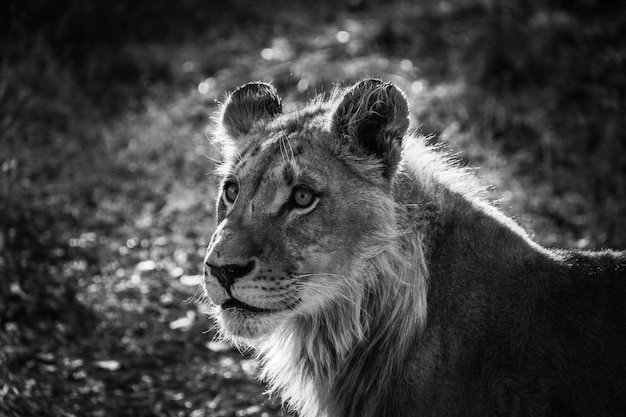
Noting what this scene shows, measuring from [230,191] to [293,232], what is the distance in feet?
1.77

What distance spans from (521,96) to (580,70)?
90 centimetres

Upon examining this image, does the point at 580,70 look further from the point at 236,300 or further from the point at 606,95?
the point at 236,300

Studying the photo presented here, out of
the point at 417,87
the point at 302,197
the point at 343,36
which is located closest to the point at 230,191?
the point at 302,197

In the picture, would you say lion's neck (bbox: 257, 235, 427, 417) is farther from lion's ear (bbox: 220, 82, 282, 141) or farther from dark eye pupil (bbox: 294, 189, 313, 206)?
lion's ear (bbox: 220, 82, 282, 141)

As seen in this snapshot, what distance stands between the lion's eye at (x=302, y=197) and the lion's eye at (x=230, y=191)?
40 cm

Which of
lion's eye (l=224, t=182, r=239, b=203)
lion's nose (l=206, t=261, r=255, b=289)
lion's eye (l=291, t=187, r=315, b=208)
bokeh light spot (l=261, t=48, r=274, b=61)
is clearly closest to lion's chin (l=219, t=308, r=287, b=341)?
lion's nose (l=206, t=261, r=255, b=289)

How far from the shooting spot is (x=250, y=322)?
3547 millimetres

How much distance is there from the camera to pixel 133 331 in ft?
19.4

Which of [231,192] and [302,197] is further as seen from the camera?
[231,192]

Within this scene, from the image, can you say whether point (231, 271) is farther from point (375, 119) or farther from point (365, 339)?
point (375, 119)

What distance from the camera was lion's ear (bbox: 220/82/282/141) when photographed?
171 inches

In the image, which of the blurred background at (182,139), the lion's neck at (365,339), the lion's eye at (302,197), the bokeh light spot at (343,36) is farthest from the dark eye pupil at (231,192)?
the bokeh light spot at (343,36)

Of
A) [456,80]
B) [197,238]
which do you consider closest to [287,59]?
[456,80]

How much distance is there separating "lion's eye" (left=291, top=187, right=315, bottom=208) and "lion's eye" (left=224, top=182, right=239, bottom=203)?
400mm
